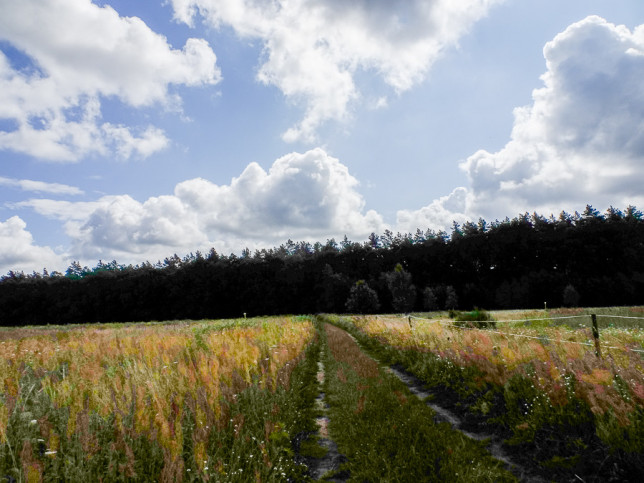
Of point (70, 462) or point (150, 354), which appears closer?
point (70, 462)

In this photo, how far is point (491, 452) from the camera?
16.0 ft

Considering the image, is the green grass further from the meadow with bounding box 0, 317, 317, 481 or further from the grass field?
the meadow with bounding box 0, 317, 317, 481

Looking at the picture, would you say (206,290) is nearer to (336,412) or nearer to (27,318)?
(27,318)

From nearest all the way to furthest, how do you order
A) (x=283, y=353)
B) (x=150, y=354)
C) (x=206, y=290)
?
1. (x=150, y=354)
2. (x=283, y=353)
3. (x=206, y=290)

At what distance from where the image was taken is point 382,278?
65000mm

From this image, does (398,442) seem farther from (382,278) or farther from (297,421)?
(382,278)

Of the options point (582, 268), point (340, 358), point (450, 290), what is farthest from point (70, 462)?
point (582, 268)

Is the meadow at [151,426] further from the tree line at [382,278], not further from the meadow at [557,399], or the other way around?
the tree line at [382,278]

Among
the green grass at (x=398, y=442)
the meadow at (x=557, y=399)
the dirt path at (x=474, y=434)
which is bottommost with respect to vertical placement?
the dirt path at (x=474, y=434)

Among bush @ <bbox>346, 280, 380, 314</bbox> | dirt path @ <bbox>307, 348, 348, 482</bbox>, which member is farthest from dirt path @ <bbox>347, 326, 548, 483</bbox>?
bush @ <bbox>346, 280, 380, 314</bbox>

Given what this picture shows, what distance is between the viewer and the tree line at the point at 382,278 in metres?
58.1

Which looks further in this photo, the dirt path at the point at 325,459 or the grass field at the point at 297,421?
the dirt path at the point at 325,459

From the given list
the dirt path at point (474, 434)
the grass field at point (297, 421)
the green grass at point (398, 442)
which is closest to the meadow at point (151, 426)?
the grass field at point (297, 421)

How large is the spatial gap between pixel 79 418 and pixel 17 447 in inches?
24.5
